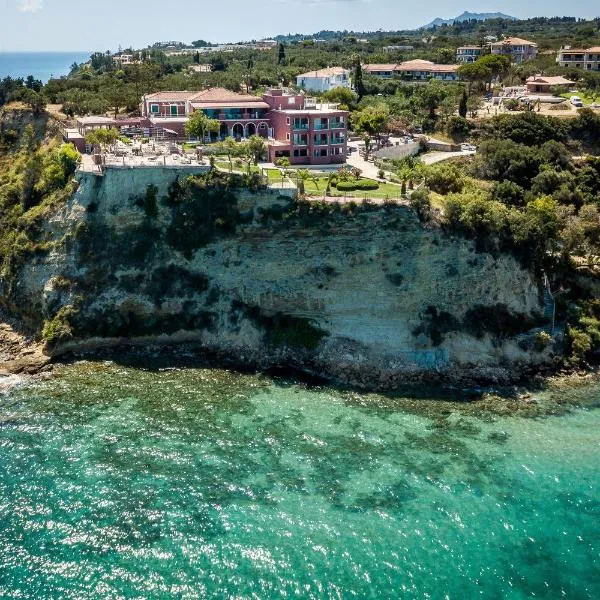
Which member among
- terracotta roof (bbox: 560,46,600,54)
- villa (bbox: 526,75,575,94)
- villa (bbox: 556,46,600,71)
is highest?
terracotta roof (bbox: 560,46,600,54)

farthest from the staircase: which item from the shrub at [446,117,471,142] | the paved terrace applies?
the shrub at [446,117,471,142]

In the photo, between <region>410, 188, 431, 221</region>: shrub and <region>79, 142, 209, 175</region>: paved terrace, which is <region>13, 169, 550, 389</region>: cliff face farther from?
<region>79, 142, 209, 175</region>: paved terrace

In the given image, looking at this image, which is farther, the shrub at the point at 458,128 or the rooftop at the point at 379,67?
the rooftop at the point at 379,67

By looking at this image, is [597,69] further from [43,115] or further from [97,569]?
[97,569]

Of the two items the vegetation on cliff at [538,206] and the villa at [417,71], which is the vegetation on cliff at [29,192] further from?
the villa at [417,71]

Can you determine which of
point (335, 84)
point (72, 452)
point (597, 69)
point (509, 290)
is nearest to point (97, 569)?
point (72, 452)

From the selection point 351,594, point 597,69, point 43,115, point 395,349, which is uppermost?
point 597,69

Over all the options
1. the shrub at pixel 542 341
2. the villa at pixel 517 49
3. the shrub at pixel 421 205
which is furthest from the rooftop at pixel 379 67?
the shrub at pixel 542 341
